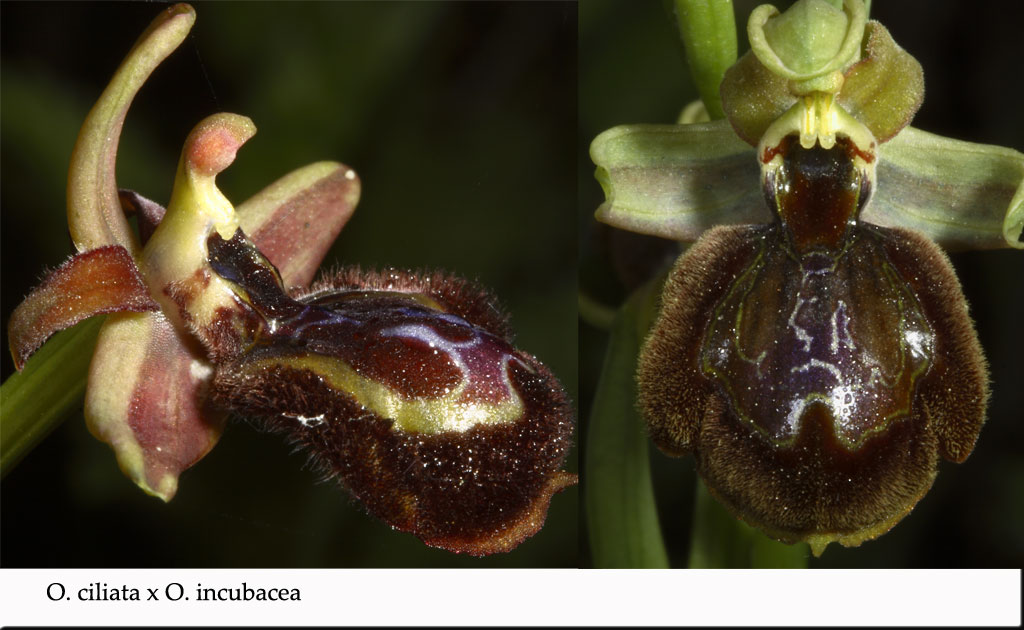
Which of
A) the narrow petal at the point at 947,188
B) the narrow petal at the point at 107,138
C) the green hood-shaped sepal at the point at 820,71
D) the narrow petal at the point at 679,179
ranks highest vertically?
the narrow petal at the point at 107,138

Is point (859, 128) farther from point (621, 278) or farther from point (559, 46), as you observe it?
point (559, 46)

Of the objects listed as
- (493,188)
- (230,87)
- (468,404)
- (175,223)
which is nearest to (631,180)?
(468,404)

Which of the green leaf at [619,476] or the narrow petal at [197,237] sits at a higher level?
the narrow petal at [197,237]

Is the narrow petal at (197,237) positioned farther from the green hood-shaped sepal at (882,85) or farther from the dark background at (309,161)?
the dark background at (309,161)

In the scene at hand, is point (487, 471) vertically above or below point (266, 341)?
below

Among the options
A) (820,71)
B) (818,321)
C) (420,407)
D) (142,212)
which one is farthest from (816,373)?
(142,212)

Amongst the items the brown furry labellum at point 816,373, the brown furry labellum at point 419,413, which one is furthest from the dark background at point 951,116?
the brown furry labellum at point 419,413
